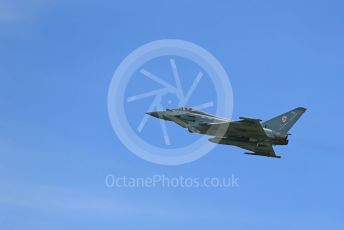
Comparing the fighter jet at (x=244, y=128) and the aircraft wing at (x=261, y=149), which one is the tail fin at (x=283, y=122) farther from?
the aircraft wing at (x=261, y=149)

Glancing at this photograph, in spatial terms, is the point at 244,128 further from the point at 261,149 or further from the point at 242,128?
the point at 261,149

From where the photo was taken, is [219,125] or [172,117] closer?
[219,125]

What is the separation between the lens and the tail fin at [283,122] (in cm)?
7519

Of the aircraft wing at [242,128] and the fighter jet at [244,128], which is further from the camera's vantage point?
the fighter jet at [244,128]

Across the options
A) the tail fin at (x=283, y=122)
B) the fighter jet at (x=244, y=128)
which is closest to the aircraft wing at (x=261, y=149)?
the fighter jet at (x=244, y=128)

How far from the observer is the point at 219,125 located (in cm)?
7306

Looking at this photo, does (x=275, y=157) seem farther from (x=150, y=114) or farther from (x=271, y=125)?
(x=150, y=114)

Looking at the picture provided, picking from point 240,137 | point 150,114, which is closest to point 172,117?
point 150,114

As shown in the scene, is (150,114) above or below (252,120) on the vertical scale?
above

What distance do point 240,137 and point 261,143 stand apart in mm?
2097

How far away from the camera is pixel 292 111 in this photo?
7675 centimetres

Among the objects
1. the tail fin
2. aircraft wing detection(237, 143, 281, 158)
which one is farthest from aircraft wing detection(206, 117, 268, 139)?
the tail fin

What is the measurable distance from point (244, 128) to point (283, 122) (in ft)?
17.0

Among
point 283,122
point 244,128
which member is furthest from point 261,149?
point 244,128
